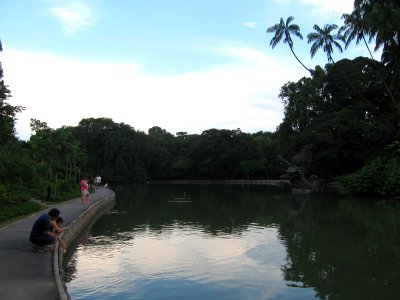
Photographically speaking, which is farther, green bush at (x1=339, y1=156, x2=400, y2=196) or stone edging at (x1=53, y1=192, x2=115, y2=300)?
green bush at (x1=339, y1=156, x2=400, y2=196)

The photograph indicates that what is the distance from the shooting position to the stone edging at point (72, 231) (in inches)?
341

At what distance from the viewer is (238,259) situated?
44.8 feet

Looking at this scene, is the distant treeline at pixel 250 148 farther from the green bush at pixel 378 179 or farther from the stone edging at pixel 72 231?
the stone edging at pixel 72 231

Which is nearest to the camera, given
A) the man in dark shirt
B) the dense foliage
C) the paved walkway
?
the paved walkway

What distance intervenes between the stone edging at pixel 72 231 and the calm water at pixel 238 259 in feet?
1.55

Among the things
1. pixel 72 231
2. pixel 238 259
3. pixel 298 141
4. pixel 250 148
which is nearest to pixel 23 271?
pixel 238 259

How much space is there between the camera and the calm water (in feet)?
34.0

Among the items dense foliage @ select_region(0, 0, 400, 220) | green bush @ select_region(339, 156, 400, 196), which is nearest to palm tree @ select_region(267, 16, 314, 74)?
dense foliage @ select_region(0, 0, 400, 220)

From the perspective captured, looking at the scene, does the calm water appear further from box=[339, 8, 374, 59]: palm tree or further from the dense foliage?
box=[339, 8, 374, 59]: palm tree

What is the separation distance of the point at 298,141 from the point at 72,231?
36445 millimetres

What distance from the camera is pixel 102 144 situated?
279ft

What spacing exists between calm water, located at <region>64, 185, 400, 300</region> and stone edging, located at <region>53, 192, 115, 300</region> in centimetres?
47

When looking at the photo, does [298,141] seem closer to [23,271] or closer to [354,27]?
[354,27]

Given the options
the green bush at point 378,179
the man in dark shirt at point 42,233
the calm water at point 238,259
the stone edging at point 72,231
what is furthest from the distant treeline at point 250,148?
the man in dark shirt at point 42,233
